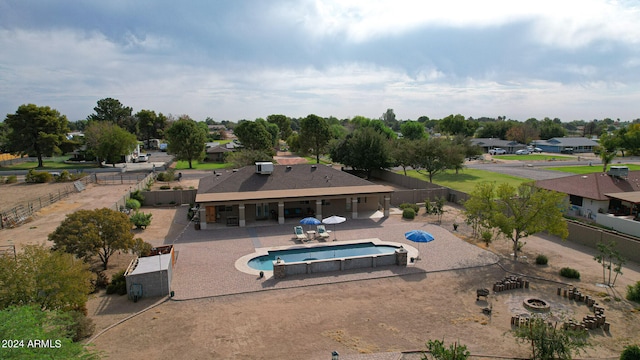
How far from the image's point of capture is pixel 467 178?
63844mm

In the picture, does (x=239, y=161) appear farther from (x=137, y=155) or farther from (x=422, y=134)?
(x=422, y=134)

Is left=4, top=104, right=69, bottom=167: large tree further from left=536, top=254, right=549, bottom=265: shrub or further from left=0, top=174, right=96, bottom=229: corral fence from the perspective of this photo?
left=536, top=254, right=549, bottom=265: shrub

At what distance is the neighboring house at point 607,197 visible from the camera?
109 ft

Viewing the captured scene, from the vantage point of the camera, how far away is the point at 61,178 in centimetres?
5912

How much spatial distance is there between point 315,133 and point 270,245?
60244 millimetres

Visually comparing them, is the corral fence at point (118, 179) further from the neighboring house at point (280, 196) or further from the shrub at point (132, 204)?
the neighboring house at point (280, 196)

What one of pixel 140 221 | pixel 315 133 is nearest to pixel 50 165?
pixel 315 133

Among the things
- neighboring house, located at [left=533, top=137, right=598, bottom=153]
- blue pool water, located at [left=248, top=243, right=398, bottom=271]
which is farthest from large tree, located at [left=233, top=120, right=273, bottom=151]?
neighboring house, located at [left=533, top=137, right=598, bottom=153]

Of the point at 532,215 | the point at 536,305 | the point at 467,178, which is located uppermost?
the point at 532,215

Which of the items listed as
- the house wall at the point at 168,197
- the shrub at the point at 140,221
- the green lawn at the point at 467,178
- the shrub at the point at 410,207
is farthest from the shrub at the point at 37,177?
the green lawn at the point at 467,178

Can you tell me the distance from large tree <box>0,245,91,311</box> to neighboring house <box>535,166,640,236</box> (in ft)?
123

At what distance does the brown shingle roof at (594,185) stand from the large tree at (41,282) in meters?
38.7

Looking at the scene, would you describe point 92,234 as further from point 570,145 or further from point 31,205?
point 570,145

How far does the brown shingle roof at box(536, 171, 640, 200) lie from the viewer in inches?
1455
